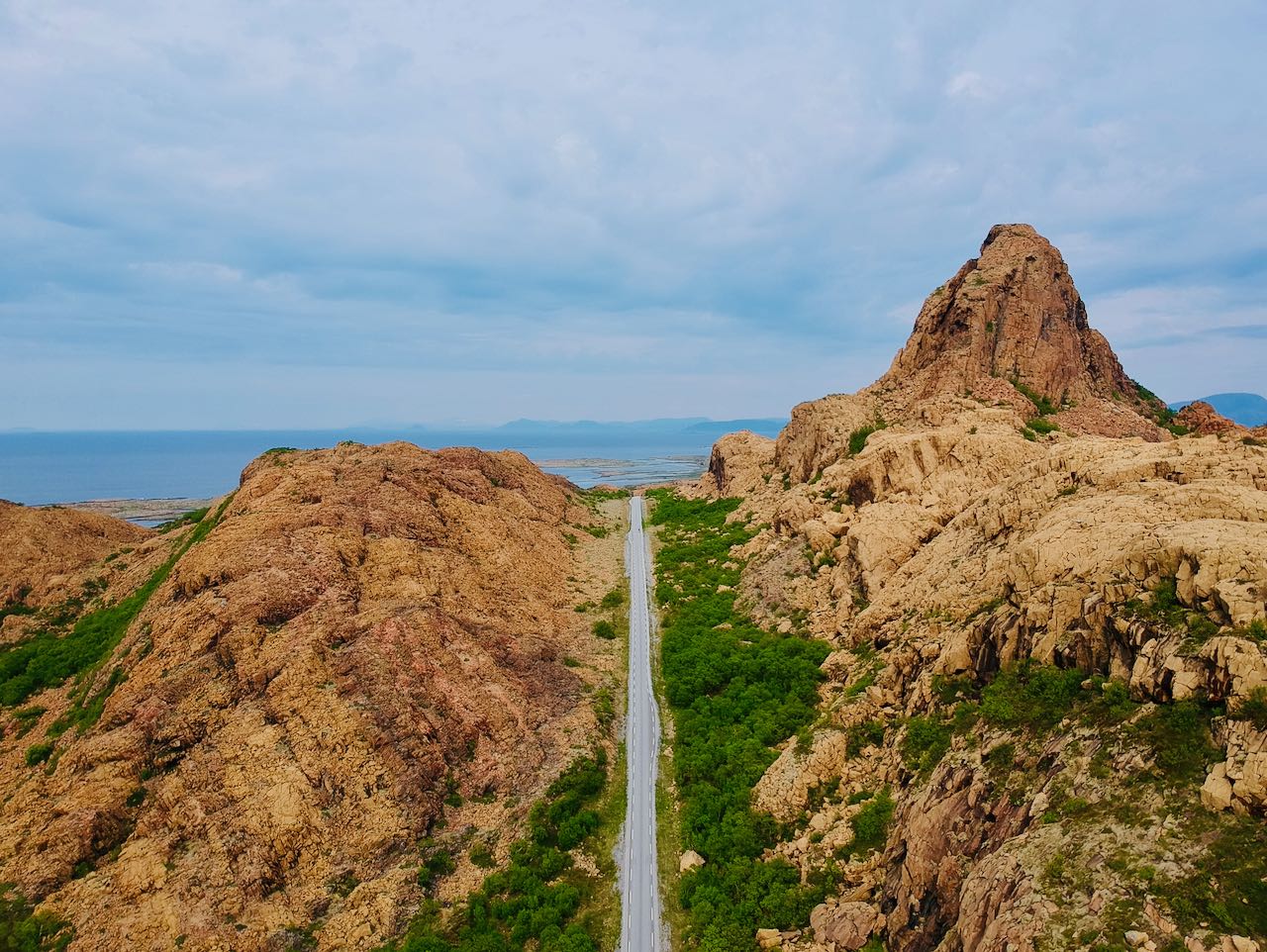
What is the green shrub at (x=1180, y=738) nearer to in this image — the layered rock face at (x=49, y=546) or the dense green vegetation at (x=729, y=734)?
the dense green vegetation at (x=729, y=734)

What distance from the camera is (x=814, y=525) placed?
37969 mm

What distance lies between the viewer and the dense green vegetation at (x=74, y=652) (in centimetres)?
2420

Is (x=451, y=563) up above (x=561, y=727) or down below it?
above

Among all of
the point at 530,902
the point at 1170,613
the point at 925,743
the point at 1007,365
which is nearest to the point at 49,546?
the point at 530,902

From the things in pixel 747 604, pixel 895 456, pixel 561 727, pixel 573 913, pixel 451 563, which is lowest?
pixel 573 913

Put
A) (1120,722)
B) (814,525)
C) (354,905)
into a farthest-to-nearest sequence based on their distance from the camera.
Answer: (814,525) → (354,905) → (1120,722)

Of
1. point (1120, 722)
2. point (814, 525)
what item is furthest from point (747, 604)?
point (1120, 722)

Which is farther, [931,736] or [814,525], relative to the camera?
[814,525]

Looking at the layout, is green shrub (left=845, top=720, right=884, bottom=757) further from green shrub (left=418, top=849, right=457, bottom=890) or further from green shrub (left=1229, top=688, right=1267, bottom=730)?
green shrub (left=418, top=849, right=457, bottom=890)

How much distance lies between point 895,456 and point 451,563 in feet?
90.6

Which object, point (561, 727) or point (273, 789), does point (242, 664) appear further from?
point (561, 727)

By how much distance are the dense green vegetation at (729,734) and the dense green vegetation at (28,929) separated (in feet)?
57.6

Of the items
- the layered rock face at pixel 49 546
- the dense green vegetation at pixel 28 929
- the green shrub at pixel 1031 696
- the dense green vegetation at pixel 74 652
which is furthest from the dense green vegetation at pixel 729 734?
the layered rock face at pixel 49 546

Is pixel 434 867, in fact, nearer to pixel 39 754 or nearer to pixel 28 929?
pixel 28 929
